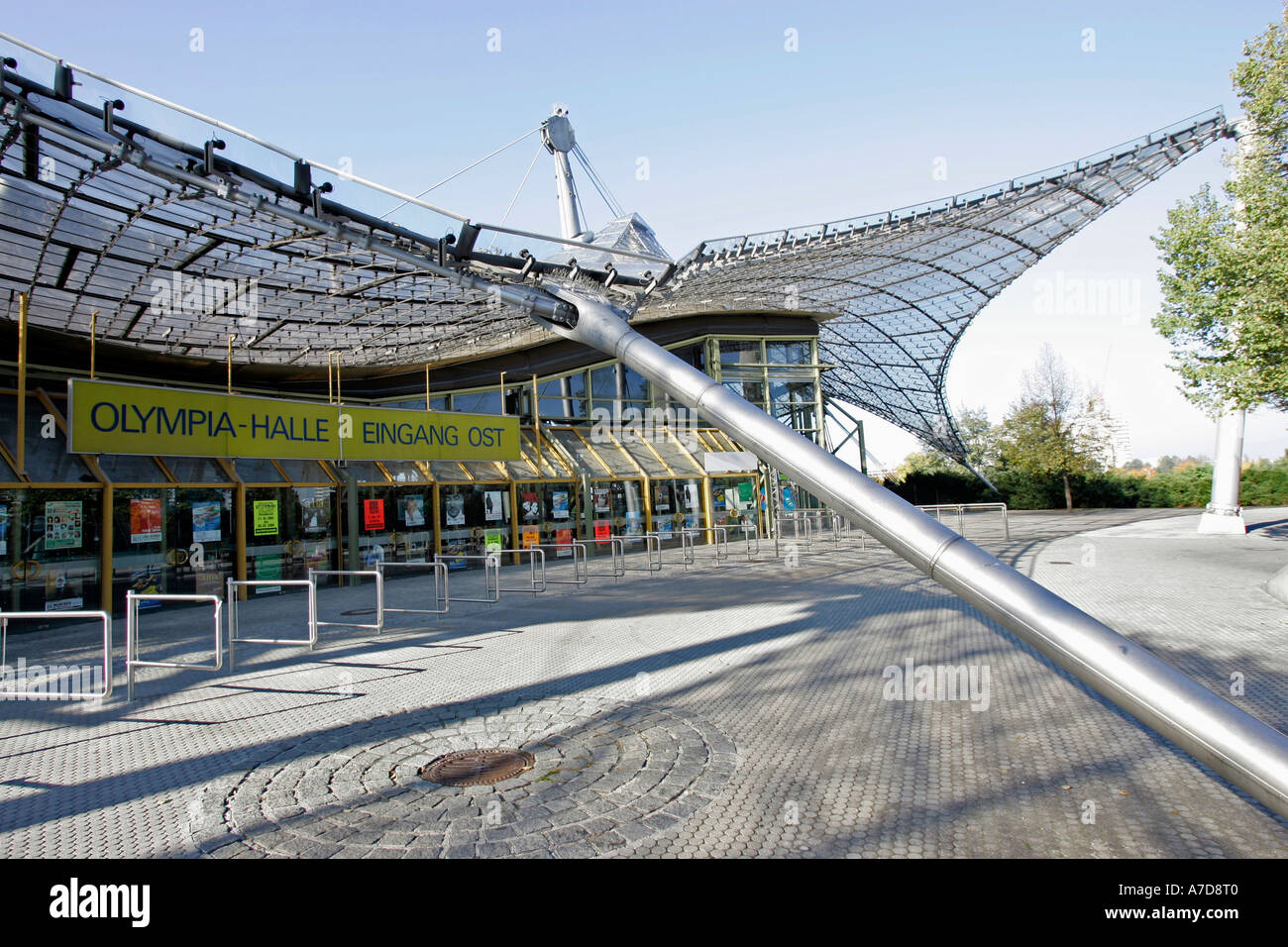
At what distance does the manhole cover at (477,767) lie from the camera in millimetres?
5004

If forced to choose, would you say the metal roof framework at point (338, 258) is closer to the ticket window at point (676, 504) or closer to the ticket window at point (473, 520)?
the ticket window at point (473, 520)

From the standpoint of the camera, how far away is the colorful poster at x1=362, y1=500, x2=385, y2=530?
60.4ft

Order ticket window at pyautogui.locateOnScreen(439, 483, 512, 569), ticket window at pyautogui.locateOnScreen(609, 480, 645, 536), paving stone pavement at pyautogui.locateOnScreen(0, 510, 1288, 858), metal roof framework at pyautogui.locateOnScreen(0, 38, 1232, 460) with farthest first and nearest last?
ticket window at pyautogui.locateOnScreen(609, 480, 645, 536) → ticket window at pyautogui.locateOnScreen(439, 483, 512, 569) → metal roof framework at pyautogui.locateOnScreen(0, 38, 1232, 460) → paving stone pavement at pyautogui.locateOnScreen(0, 510, 1288, 858)

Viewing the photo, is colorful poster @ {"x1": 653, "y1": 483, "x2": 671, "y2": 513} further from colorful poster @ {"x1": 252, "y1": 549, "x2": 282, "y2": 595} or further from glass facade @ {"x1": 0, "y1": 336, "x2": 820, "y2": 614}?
A: colorful poster @ {"x1": 252, "y1": 549, "x2": 282, "y2": 595}

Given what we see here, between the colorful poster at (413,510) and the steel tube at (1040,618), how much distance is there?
15795 millimetres

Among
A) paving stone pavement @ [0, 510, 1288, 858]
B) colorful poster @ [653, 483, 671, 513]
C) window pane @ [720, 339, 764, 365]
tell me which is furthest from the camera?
window pane @ [720, 339, 764, 365]

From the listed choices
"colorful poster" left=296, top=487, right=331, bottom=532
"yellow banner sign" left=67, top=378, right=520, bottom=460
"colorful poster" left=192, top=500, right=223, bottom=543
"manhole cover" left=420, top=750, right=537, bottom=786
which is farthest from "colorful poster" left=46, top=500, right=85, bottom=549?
"manhole cover" left=420, top=750, right=537, bottom=786

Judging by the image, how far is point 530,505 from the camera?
2223 centimetres

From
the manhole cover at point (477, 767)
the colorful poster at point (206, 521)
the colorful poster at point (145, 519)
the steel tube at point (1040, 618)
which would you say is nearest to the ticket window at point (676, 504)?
the colorful poster at point (206, 521)

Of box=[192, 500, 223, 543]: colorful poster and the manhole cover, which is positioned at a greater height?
box=[192, 500, 223, 543]: colorful poster

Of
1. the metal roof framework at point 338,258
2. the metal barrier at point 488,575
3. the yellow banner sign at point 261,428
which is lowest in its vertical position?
the metal barrier at point 488,575

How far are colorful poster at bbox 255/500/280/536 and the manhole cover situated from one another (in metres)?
12.7

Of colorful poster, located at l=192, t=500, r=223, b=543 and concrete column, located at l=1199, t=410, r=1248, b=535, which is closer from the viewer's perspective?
colorful poster, located at l=192, t=500, r=223, b=543

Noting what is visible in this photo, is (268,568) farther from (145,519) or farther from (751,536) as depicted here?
(751,536)
